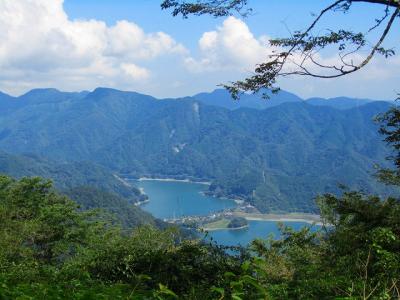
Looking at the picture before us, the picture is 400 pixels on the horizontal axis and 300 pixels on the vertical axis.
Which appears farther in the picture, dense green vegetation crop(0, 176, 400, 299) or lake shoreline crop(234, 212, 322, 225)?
lake shoreline crop(234, 212, 322, 225)

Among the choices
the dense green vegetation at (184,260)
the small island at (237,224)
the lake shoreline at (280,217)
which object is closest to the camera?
the dense green vegetation at (184,260)

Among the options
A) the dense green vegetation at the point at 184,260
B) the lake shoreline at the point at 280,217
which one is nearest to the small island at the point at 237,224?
the lake shoreline at the point at 280,217

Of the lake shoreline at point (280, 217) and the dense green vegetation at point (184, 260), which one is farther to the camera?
the lake shoreline at point (280, 217)

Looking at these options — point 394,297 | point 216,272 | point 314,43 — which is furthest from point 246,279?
point 314,43

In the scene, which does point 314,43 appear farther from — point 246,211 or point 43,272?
point 246,211

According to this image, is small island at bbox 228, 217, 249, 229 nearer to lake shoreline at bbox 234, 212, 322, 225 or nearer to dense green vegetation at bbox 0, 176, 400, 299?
lake shoreline at bbox 234, 212, 322, 225

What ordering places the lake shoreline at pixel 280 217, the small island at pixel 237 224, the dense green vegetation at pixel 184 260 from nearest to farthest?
the dense green vegetation at pixel 184 260, the small island at pixel 237 224, the lake shoreline at pixel 280 217

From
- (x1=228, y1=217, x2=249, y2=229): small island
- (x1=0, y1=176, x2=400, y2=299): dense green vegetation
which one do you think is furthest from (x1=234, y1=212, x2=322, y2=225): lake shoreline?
(x1=0, y1=176, x2=400, y2=299): dense green vegetation

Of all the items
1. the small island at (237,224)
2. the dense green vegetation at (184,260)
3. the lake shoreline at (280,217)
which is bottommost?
the lake shoreline at (280,217)

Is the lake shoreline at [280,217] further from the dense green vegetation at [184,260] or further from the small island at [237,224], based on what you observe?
the dense green vegetation at [184,260]
